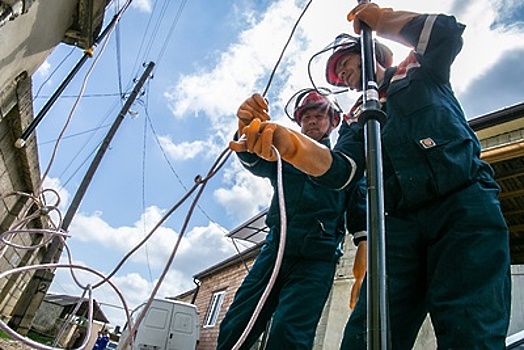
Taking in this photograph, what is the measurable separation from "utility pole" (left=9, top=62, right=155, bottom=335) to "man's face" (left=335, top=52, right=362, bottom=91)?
3.67 meters

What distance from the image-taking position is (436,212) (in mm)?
935

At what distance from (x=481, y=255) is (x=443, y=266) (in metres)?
0.09

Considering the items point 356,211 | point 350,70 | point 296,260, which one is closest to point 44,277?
point 296,260

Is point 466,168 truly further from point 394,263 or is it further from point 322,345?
point 322,345

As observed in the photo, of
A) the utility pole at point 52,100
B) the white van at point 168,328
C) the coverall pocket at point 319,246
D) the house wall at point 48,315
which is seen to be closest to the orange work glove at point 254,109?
the coverall pocket at point 319,246

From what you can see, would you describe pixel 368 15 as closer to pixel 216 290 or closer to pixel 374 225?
pixel 374 225

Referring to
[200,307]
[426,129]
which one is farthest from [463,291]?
[200,307]

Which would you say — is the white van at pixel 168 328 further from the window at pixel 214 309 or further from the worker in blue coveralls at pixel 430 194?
the worker in blue coveralls at pixel 430 194

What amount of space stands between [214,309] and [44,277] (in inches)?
202

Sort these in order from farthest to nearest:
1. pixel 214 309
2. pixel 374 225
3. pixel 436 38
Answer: pixel 214 309
pixel 436 38
pixel 374 225

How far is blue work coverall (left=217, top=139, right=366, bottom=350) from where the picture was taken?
1.36 metres

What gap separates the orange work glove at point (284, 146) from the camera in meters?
0.90

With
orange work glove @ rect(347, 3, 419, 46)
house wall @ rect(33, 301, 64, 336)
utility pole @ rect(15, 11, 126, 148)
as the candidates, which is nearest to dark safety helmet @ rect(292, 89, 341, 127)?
orange work glove @ rect(347, 3, 419, 46)

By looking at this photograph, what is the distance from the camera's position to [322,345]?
4.23 meters
